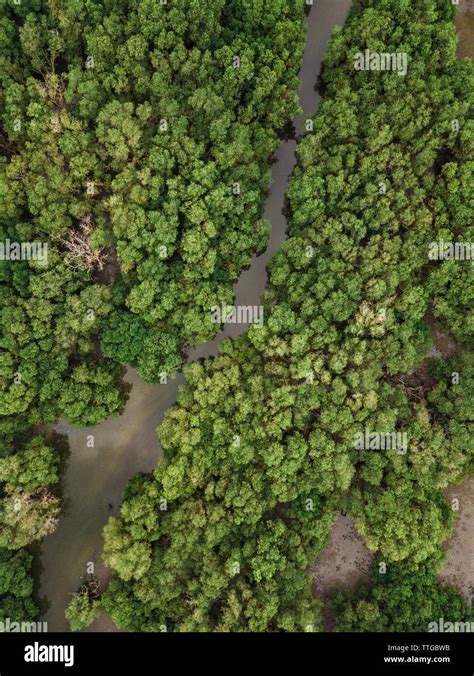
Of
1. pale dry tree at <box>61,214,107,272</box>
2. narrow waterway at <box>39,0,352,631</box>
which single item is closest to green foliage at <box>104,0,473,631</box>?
narrow waterway at <box>39,0,352,631</box>

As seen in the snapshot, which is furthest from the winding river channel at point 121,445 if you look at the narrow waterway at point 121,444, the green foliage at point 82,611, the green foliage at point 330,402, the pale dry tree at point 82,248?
the pale dry tree at point 82,248

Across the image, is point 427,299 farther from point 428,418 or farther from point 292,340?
point 292,340

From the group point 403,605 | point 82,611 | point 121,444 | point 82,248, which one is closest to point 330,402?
point 403,605

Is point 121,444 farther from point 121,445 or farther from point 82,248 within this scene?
point 82,248

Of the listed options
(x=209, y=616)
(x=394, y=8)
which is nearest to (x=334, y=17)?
(x=394, y=8)

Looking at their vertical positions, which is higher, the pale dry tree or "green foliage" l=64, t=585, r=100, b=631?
the pale dry tree

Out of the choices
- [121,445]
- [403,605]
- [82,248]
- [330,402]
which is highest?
[82,248]

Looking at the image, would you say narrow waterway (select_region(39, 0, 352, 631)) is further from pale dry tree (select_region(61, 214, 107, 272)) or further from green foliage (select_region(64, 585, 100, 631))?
pale dry tree (select_region(61, 214, 107, 272))

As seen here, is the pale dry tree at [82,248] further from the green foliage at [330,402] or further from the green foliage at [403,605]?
the green foliage at [403,605]
